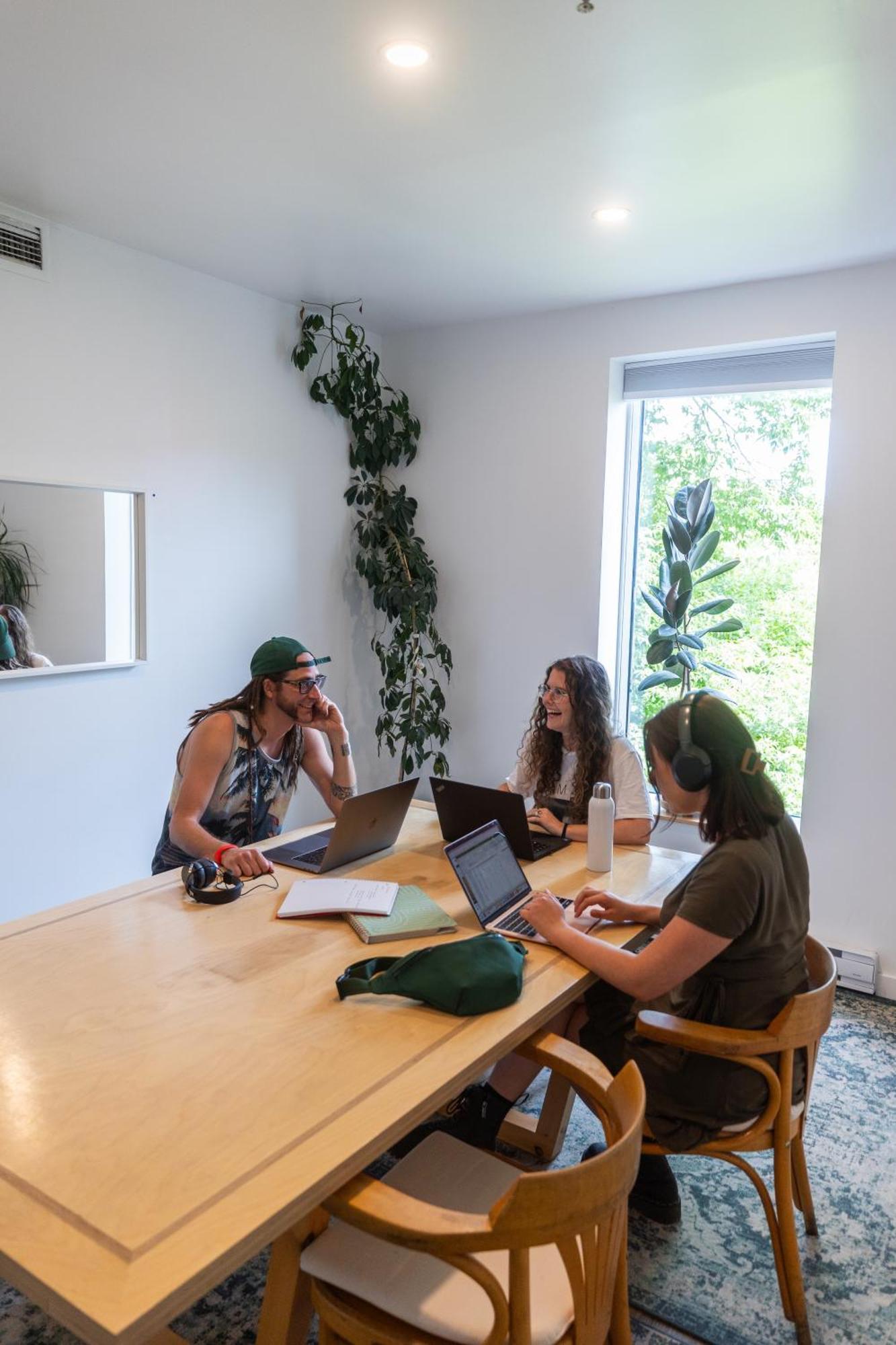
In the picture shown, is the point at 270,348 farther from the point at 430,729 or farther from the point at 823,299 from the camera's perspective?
the point at 823,299

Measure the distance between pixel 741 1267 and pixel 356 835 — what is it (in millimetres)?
1271

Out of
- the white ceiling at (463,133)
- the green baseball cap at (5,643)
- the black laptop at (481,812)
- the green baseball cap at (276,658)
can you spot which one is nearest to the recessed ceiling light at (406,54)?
the white ceiling at (463,133)

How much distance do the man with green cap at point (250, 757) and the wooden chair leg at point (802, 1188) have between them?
Answer: 4.27 feet

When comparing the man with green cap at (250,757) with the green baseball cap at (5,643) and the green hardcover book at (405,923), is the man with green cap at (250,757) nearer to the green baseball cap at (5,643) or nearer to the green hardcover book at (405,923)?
the green hardcover book at (405,923)

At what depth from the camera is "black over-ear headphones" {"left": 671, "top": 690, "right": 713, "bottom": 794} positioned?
5.67 ft

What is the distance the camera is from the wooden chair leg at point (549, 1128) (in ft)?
7.37

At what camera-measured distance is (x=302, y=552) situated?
420cm

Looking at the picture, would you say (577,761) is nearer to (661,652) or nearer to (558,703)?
(558,703)

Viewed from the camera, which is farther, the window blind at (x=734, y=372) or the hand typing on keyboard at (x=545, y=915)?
the window blind at (x=734, y=372)

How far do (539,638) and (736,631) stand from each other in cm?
87

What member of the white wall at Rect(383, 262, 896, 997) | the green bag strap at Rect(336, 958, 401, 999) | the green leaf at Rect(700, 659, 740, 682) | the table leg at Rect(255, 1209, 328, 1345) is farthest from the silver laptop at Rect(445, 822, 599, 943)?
the green leaf at Rect(700, 659, 740, 682)

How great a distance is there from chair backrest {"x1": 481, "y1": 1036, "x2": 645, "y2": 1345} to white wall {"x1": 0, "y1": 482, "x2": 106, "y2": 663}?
98.7 inches

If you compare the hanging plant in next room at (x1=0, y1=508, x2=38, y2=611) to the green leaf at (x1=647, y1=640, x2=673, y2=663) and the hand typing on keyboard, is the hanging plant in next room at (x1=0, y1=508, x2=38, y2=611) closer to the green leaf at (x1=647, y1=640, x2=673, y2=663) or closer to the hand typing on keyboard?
the hand typing on keyboard

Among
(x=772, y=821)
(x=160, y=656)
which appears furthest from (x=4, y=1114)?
(x=160, y=656)
